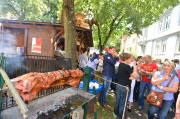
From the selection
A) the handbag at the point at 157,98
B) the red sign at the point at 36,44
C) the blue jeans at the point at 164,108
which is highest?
the red sign at the point at 36,44

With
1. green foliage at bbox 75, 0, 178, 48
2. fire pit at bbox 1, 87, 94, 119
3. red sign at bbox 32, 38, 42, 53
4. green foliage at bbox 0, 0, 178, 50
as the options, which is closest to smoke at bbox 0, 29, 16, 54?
red sign at bbox 32, 38, 42, 53

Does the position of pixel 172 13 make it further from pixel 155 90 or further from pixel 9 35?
pixel 9 35

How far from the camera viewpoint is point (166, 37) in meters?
15.3

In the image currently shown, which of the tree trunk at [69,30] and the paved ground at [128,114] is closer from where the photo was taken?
the paved ground at [128,114]

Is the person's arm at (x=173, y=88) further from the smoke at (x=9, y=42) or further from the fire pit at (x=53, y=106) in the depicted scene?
the smoke at (x=9, y=42)

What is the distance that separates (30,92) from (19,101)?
80 centimetres

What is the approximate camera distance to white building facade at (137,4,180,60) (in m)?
12.8

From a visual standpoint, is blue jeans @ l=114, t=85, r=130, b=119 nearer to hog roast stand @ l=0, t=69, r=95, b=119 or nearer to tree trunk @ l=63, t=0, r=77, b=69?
hog roast stand @ l=0, t=69, r=95, b=119

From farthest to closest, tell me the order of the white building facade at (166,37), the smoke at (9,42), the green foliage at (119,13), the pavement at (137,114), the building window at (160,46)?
the building window at (160,46) → the white building facade at (166,37) → the green foliage at (119,13) → the smoke at (9,42) → the pavement at (137,114)

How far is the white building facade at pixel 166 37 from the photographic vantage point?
42.0 feet

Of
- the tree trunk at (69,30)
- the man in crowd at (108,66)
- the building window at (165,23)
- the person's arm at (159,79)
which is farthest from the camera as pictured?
the building window at (165,23)

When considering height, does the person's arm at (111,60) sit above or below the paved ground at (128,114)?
above

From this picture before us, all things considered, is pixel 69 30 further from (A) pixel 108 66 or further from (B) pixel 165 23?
(B) pixel 165 23

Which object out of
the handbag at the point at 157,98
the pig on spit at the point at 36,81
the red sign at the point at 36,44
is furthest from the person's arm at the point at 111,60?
the red sign at the point at 36,44
